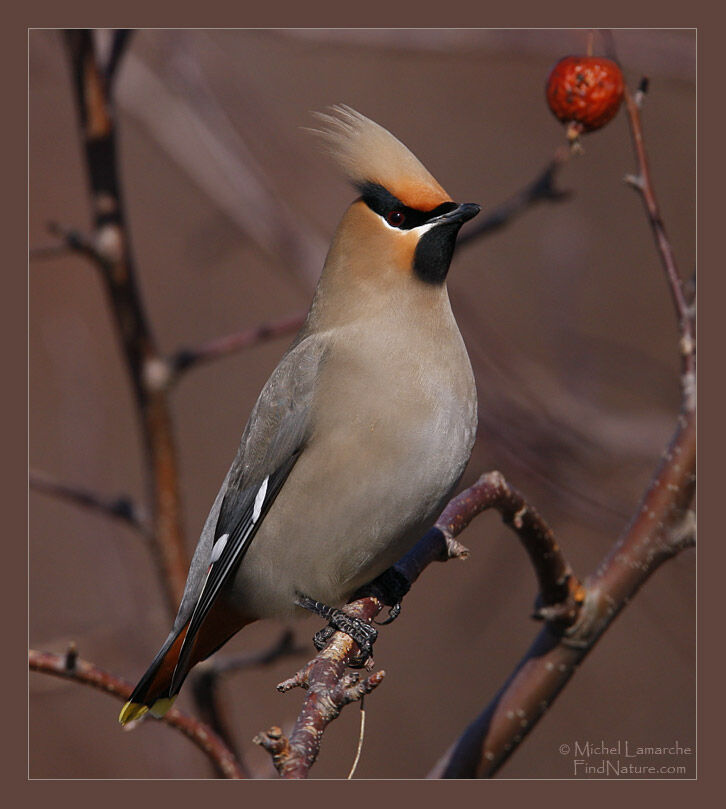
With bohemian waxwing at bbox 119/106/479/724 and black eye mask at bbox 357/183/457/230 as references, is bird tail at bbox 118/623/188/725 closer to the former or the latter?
bohemian waxwing at bbox 119/106/479/724

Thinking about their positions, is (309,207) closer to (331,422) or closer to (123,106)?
(123,106)

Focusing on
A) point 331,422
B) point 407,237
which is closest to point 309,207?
point 407,237

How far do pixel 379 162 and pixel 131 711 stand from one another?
140 cm

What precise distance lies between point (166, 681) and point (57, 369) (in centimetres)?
118

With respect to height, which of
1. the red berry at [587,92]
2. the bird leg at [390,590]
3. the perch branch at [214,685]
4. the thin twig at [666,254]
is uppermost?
the red berry at [587,92]

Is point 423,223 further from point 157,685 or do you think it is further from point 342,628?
point 157,685

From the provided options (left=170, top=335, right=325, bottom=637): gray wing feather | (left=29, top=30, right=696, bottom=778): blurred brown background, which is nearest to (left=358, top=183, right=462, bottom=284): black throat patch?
(left=170, top=335, right=325, bottom=637): gray wing feather

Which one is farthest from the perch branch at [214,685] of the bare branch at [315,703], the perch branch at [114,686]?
the bare branch at [315,703]

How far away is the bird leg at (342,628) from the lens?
2309 millimetres

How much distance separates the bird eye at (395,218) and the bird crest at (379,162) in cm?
3

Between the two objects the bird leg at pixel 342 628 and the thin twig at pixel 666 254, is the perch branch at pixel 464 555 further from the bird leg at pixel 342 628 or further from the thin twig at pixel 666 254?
the thin twig at pixel 666 254

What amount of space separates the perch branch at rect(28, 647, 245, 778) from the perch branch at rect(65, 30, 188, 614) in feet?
2.23

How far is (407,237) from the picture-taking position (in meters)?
2.59

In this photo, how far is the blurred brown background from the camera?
118 inches
